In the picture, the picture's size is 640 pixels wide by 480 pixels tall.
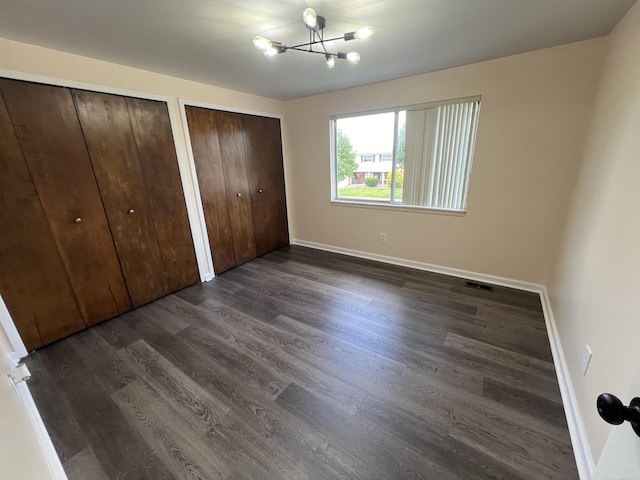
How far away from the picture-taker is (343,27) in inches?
67.9

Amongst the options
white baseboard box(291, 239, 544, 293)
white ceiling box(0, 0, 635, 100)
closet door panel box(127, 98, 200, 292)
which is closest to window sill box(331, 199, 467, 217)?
white baseboard box(291, 239, 544, 293)

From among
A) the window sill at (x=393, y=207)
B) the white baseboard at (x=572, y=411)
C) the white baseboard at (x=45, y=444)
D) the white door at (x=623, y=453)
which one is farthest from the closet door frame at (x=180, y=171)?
the white baseboard at (x=572, y=411)

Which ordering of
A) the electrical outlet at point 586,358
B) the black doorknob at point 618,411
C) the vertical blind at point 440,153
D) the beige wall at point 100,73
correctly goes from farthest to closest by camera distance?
the vertical blind at point 440,153
the beige wall at point 100,73
the electrical outlet at point 586,358
the black doorknob at point 618,411

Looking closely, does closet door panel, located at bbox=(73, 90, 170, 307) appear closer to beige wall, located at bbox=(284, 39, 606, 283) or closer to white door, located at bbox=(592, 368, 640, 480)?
beige wall, located at bbox=(284, 39, 606, 283)

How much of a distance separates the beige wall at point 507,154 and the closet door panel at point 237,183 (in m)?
1.18

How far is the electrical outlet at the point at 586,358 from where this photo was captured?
51.6 inches

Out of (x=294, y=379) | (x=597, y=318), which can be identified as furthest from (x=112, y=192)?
(x=597, y=318)

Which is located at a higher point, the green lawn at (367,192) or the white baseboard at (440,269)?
the green lawn at (367,192)

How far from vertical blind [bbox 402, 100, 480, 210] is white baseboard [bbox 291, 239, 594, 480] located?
81 cm

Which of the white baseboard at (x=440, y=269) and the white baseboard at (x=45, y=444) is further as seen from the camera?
the white baseboard at (x=440, y=269)

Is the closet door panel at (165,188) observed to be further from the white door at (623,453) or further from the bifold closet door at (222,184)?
the white door at (623,453)

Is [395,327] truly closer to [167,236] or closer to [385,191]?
[385,191]

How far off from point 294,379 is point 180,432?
69cm

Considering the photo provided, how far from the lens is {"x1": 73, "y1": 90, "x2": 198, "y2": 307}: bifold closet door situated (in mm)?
2176
